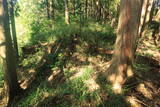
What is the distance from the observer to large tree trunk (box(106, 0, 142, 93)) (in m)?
2.66

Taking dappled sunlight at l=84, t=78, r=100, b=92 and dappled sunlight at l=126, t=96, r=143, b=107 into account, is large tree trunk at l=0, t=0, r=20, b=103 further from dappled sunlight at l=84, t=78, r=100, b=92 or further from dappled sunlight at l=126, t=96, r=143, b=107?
dappled sunlight at l=126, t=96, r=143, b=107

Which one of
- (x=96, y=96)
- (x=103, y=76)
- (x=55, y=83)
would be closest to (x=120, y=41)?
A: (x=103, y=76)

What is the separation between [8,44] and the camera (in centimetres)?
395

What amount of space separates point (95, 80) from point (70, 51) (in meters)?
2.53

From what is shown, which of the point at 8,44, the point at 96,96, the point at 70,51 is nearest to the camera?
the point at 96,96

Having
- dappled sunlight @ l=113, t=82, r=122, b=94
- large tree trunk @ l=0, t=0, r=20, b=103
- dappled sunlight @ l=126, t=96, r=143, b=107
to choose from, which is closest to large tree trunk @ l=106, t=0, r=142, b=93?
dappled sunlight @ l=113, t=82, r=122, b=94

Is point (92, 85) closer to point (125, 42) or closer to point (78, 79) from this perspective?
point (78, 79)

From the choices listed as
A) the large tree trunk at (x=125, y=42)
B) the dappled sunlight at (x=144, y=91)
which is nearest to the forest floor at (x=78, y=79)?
the dappled sunlight at (x=144, y=91)

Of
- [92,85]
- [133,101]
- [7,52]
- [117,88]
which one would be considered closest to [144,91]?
[133,101]

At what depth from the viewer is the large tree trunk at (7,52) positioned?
3752 mm

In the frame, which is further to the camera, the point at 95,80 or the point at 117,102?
the point at 95,80

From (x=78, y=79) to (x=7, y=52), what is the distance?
6.84 feet

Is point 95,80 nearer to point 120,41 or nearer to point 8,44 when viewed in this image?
point 120,41

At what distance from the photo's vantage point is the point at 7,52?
13.0 feet
